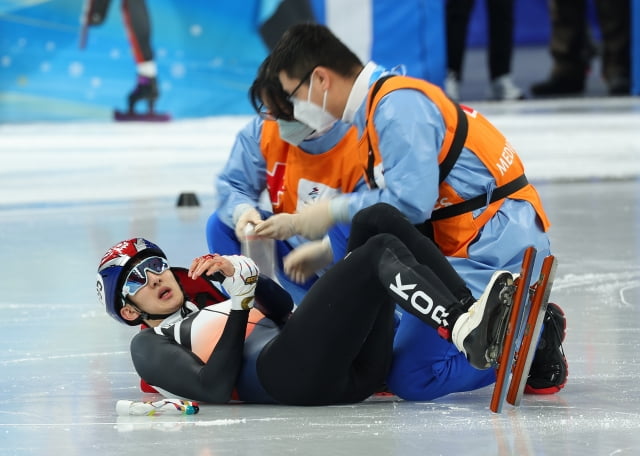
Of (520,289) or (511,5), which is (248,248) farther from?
(511,5)

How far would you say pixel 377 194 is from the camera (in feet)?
10.1

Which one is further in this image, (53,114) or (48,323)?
(53,114)

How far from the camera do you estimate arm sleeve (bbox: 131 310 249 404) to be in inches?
116

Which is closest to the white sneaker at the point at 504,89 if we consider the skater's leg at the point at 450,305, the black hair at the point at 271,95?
the black hair at the point at 271,95

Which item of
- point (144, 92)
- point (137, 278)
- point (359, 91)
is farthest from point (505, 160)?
point (144, 92)

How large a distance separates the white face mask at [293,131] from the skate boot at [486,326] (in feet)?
3.46

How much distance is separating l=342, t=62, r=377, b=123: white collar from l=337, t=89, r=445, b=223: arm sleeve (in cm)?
16

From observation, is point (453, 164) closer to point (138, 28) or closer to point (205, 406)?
point (205, 406)

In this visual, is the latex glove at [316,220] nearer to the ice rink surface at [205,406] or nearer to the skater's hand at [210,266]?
the skater's hand at [210,266]

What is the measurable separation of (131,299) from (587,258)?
249 cm

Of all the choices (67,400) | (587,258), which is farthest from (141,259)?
(587,258)

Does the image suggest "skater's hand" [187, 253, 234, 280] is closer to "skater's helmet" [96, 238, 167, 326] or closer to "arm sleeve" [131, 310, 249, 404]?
"arm sleeve" [131, 310, 249, 404]

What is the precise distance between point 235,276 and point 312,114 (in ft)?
1.98

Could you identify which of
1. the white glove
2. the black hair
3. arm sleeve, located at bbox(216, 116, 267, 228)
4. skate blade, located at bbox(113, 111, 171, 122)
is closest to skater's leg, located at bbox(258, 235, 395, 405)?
the white glove
